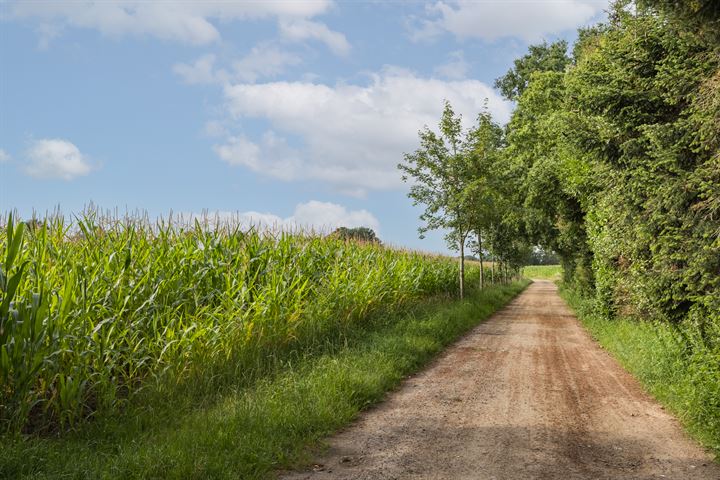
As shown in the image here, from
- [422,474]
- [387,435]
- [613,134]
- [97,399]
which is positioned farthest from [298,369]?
[613,134]

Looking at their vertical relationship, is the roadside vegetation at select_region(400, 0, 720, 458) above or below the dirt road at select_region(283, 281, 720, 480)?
above

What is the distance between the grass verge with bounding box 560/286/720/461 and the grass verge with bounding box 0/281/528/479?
414 cm

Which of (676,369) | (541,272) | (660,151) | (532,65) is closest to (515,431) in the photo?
(676,369)

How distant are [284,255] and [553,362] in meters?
6.23

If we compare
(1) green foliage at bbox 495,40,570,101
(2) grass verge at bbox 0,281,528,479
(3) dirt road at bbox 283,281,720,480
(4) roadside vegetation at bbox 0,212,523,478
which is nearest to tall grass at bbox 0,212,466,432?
(4) roadside vegetation at bbox 0,212,523,478

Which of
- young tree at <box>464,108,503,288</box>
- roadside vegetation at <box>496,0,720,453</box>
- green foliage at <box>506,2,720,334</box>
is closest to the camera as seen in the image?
roadside vegetation at <box>496,0,720,453</box>

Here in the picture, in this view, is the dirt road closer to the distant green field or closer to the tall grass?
the tall grass

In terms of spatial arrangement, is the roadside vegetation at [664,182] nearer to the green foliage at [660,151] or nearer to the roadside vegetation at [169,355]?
the green foliage at [660,151]

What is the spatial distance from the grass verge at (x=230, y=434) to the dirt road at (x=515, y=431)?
1.09 feet

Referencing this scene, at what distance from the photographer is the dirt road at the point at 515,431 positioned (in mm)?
5488

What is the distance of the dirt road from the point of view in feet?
18.0

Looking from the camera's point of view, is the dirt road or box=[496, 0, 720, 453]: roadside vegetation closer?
the dirt road

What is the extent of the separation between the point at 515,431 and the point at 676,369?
399 centimetres

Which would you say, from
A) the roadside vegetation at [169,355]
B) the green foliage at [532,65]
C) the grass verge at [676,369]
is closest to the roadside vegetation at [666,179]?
the grass verge at [676,369]
